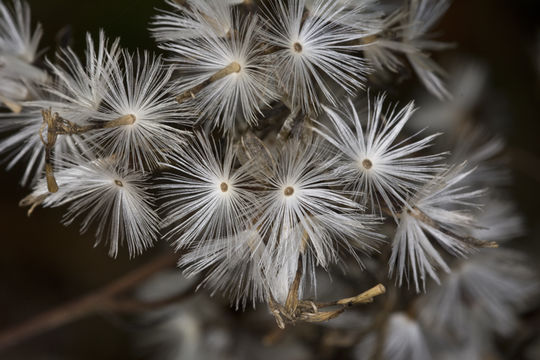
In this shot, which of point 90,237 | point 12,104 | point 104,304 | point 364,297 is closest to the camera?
point 364,297

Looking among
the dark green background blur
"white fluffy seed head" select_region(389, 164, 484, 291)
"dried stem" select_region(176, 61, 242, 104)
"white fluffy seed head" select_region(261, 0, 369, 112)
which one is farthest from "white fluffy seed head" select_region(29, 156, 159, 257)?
the dark green background blur

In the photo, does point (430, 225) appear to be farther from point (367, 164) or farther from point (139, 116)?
point (139, 116)

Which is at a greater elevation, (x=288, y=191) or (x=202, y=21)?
(x=202, y=21)

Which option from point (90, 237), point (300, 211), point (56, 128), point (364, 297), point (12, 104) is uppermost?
point (90, 237)

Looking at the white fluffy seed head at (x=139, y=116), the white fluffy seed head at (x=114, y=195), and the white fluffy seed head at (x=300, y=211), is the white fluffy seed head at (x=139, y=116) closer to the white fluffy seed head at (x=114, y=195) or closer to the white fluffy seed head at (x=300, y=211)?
the white fluffy seed head at (x=114, y=195)

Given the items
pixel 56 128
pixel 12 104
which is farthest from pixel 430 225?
pixel 12 104

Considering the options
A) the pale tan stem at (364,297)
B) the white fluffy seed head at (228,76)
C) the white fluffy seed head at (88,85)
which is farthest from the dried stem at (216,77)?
Answer: the pale tan stem at (364,297)
